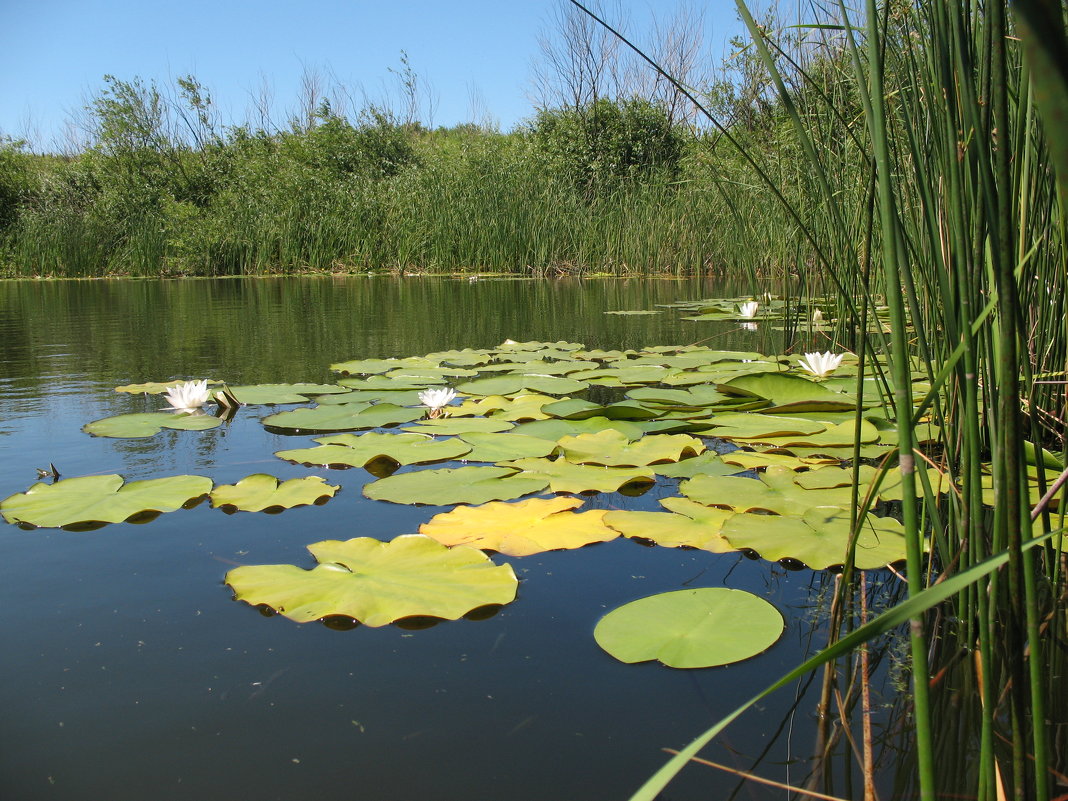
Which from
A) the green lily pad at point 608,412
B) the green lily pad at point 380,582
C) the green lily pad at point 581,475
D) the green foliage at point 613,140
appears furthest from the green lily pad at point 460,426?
the green foliage at point 613,140

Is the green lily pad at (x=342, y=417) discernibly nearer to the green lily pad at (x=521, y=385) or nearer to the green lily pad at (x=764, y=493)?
the green lily pad at (x=521, y=385)

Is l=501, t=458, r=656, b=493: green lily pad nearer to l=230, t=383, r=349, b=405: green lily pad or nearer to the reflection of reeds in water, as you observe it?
the reflection of reeds in water

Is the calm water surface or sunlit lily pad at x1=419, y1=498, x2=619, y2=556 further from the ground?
sunlit lily pad at x1=419, y1=498, x2=619, y2=556

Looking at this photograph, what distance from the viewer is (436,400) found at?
195cm

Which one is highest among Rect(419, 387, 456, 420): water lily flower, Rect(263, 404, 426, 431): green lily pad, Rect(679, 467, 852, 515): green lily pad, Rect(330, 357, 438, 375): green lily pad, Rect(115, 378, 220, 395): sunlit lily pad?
Rect(330, 357, 438, 375): green lily pad

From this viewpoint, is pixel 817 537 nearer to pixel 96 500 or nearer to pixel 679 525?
pixel 679 525

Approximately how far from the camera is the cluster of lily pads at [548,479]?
947 millimetres

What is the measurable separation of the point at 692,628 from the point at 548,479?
22.8 inches

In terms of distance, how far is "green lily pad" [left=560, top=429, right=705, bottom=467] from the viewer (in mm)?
1501

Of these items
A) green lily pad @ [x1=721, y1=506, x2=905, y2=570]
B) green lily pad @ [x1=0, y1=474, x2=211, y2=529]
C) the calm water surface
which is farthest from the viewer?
green lily pad @ [x1=0, y1=474, x2=211, y2=529]

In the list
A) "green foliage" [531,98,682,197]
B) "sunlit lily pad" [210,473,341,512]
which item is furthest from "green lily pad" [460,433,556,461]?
"green foliage" [531,98,682,197]

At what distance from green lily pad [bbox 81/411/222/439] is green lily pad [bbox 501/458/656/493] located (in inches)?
32.0

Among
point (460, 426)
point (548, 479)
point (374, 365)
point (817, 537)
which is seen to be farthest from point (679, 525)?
point (374, 365)

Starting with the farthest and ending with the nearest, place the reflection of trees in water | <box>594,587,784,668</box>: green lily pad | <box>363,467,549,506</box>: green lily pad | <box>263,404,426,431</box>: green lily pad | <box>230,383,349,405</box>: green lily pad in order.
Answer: the reflection of trees in water → <box>230,383,349,405</box>: green lily pad → <box>263,404,426,431</box>: green lily pad → <box>363,467,549,506</box>: green lily pad → <box>594,587,784,668</box>: green lily pad
